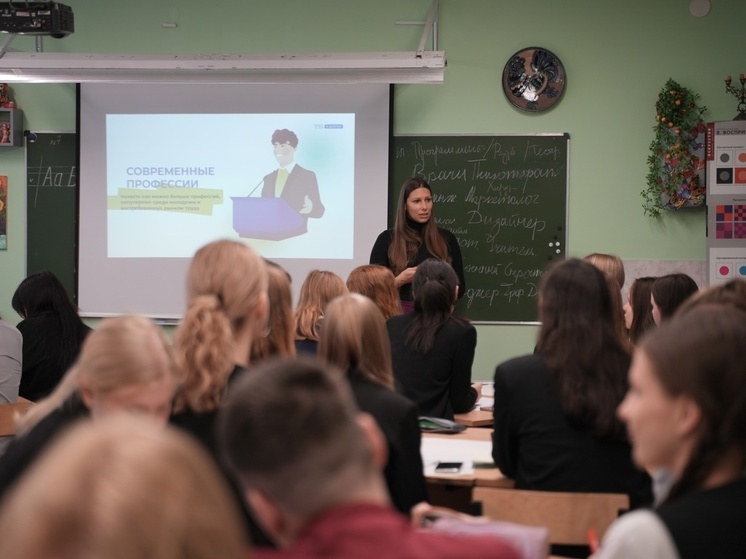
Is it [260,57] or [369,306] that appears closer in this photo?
[369,306]

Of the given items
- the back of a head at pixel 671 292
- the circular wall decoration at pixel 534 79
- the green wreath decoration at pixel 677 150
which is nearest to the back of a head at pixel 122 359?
the back of a head at pixel 671 292

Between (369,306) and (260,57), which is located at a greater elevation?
(260,57)

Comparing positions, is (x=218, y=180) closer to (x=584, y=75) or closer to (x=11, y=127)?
(x=11, y=127)

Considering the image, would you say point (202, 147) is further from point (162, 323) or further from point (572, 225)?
point (572, 225)

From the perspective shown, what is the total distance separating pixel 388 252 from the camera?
654 centimetres

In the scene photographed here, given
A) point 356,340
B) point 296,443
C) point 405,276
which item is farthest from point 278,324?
point 405,276

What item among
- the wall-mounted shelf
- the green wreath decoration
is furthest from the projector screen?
the green wreath decoration

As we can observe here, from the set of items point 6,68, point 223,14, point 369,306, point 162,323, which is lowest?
point 162,323

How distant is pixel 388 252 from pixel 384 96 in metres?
1.28

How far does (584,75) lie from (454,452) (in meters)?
4.24

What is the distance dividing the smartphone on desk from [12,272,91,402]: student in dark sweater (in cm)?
242

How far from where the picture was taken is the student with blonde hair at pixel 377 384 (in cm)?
276

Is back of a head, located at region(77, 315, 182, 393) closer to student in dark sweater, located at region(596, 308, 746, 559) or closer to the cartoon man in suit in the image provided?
student in dark sweater, located at region(596, 308, 746, 559)

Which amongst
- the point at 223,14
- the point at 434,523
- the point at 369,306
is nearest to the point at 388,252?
the point at 223,14
